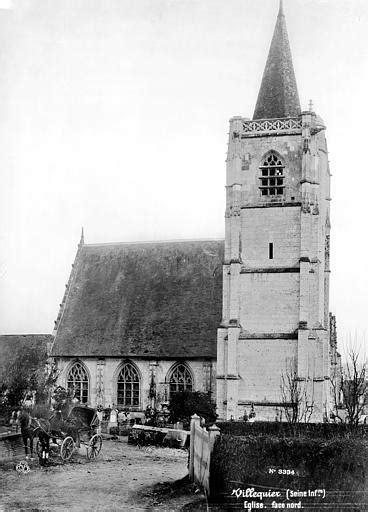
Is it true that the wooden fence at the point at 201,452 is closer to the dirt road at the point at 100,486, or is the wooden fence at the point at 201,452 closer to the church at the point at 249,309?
the dirt road at the point at 100,486

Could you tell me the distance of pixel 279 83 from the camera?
112 ft

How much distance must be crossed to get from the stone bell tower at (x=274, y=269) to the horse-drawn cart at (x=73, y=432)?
9497mm

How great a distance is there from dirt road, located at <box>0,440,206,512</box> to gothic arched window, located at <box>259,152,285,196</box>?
14.9 meters

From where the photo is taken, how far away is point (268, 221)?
32500 mm

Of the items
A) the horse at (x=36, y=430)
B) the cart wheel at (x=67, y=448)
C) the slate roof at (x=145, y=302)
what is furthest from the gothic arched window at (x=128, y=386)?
the horse at (x=36, y=430)

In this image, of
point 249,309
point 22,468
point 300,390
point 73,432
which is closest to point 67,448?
point 73,432

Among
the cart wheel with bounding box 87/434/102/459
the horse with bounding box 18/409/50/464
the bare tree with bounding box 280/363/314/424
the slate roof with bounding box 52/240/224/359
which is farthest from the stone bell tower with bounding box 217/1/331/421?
the horse with bounding box 18/409/50/464

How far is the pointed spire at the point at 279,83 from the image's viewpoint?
3372 cm

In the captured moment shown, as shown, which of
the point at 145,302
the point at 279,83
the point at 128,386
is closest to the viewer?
the point at 279,83

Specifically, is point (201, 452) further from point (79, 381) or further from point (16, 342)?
point (16, 342)

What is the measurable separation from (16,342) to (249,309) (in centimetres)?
2288

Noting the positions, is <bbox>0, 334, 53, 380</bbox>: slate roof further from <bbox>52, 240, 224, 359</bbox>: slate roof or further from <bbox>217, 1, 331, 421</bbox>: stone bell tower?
<bbox>217, 1, 331, 421</bbox>: stone bell tower

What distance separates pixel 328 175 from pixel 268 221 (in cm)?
647

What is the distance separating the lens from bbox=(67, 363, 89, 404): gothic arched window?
37.4 meters
